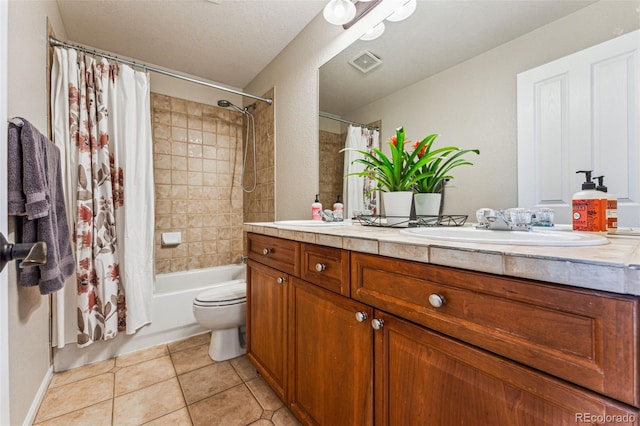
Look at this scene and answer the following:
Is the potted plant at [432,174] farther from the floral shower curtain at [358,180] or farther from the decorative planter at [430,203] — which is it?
the floral shower curtain at [358,180]

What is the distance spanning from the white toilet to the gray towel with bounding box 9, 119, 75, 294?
0.69 m

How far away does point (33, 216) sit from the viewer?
100cm

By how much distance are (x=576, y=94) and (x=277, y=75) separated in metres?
1.98

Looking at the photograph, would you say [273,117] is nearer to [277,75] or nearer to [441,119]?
[277,75]

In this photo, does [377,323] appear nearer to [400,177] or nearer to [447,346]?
[447,346]

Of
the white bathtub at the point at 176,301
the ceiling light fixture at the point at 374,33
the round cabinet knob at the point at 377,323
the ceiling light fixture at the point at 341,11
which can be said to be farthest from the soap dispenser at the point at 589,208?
the white bathtub at the point at 176,301

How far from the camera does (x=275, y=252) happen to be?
48.6 inches

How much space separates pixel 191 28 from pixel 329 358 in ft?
7.52

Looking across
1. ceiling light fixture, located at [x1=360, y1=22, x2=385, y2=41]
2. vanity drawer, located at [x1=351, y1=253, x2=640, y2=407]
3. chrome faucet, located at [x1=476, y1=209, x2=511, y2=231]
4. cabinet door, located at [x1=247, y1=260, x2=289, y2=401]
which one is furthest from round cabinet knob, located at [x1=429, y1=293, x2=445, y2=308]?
ceiling light fixture, located at [x1=360, y1=22, x2=385, y2=41]

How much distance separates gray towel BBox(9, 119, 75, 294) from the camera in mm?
1007

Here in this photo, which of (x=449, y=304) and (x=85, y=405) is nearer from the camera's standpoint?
(x=449, y=304)

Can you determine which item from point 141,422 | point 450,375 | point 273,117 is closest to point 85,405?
point 141,422

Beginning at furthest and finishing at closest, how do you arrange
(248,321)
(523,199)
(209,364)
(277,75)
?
(277,75)
(209,364)
(248,321)
(523,199)

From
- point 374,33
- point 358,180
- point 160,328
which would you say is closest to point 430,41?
point 374,33
